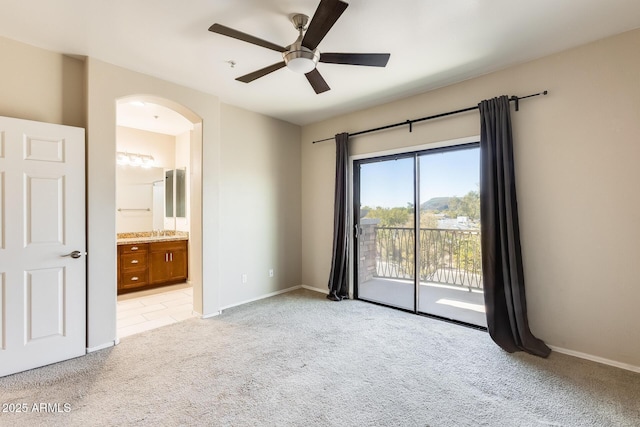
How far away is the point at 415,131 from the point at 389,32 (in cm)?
152

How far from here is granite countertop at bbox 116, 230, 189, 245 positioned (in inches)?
186

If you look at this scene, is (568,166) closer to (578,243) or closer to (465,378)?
(578,243)

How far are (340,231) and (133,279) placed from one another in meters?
3.43

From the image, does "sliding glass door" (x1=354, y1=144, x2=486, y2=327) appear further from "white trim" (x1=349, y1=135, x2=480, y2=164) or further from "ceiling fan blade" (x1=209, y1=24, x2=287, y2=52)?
"ceiling fan blade" (x1=209, y1=24, x2=287, y2=52)

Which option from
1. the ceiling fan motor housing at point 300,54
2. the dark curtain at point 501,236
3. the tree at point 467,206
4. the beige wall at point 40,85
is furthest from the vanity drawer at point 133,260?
the dark curtain at point 501,236

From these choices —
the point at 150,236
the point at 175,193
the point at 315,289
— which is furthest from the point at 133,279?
the point at 315,289

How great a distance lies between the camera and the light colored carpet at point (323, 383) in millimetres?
1896

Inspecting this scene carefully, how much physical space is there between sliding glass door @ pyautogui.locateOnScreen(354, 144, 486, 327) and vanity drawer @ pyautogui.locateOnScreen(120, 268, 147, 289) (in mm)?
3509

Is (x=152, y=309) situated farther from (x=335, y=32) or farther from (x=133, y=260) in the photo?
(x=335, y=32)

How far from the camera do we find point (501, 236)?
114 inches

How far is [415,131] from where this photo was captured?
3.73m

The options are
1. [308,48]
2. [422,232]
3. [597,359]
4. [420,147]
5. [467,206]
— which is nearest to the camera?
[308,48]

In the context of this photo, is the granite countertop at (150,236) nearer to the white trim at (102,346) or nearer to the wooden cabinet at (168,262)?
the wooden cabinet at (168,262)

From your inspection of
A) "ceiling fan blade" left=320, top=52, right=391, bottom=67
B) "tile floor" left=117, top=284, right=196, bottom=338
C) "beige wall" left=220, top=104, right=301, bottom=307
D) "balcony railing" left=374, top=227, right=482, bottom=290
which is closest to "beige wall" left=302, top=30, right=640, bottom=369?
"balcony railing" left=374, top=227, right=482, bottom=290
